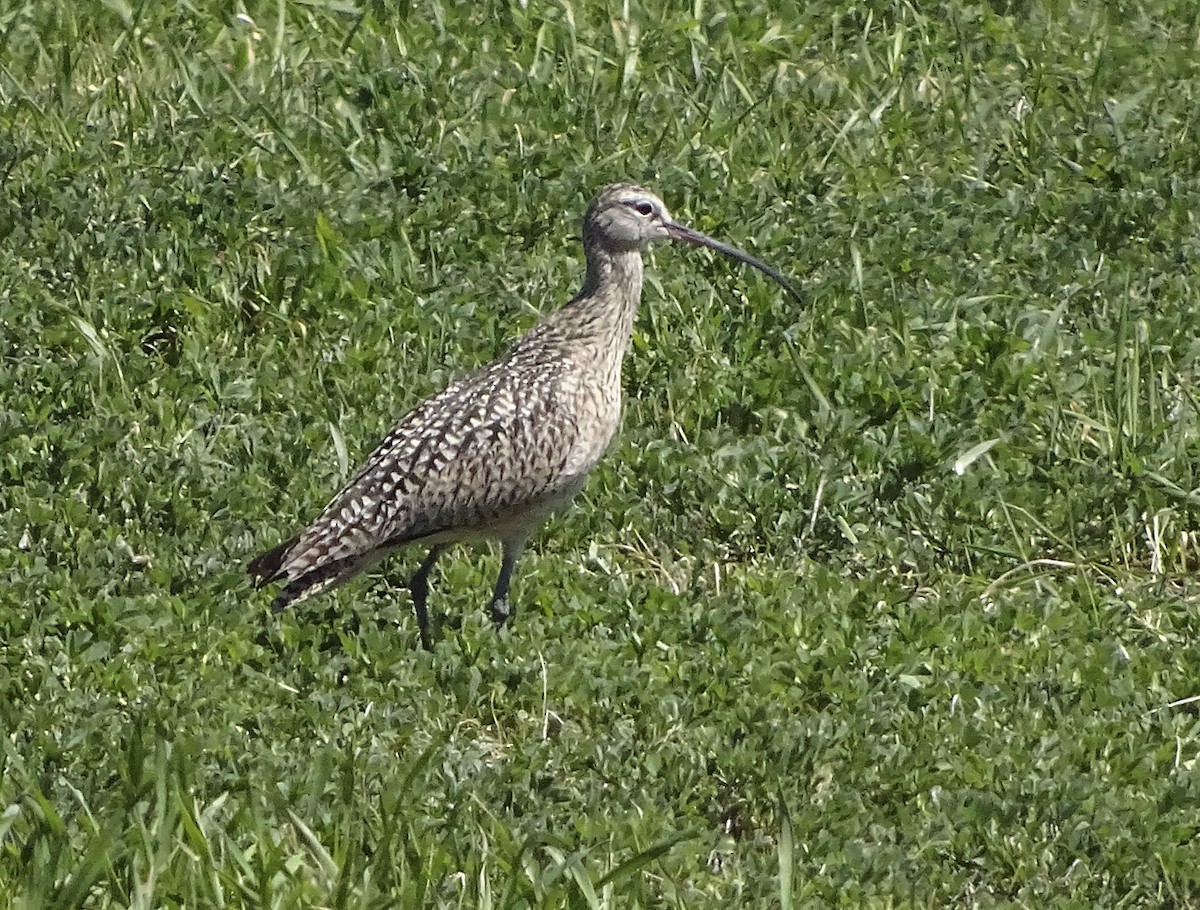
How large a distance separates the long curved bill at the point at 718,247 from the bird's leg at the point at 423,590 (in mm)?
1562

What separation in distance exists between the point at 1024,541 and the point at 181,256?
11.7ft

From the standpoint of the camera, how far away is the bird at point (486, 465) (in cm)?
720

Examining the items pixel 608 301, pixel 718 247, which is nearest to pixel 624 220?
pixel 608 301

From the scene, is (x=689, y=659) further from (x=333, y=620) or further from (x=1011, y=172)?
(x=1011, y=172)

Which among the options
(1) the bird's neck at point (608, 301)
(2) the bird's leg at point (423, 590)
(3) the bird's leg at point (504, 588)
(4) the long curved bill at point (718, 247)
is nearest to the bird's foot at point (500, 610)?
(3) the bird's leg at point (504, 588)

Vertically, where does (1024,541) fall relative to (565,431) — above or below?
below

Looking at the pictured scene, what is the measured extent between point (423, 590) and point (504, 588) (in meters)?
0.28

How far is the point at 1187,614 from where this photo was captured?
7578 millimetres

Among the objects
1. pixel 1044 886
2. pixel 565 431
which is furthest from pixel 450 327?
pixel 1044 886

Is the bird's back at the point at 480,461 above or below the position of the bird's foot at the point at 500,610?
above

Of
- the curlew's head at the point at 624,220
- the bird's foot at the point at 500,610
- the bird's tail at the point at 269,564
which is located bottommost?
the bird's foot at the point at 500,610

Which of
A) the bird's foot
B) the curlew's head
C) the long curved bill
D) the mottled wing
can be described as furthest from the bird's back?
the long curved bill

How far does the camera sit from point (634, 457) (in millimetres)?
8281

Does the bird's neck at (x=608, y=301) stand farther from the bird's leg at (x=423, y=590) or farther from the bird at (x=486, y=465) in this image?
the bird's leg at (x=423, y=590)
